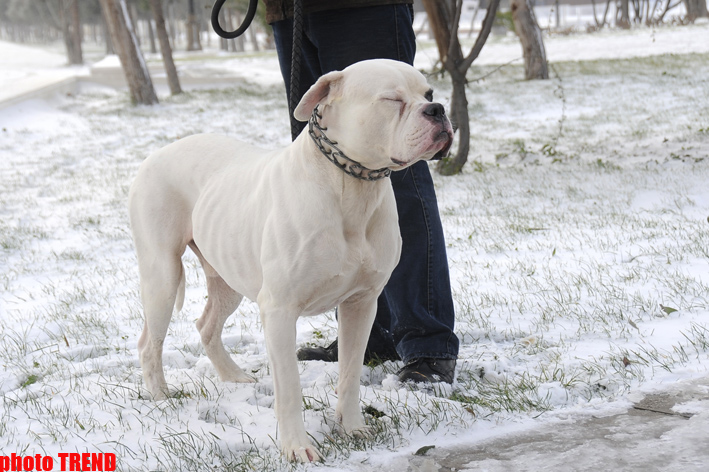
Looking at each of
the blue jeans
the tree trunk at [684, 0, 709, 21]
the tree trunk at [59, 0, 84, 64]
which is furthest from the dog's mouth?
the tree trunk at [684, 0, 709, 21]

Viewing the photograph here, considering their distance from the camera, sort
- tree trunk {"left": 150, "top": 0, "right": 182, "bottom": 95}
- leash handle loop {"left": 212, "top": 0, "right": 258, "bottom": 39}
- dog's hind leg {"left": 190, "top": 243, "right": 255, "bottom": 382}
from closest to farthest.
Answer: leash handle loop {"left": 212, "top": 0, "right": 258, "bottom": 39} < dog's hind leg {"left": 190, "top": 243, "right": 255, "bottom": 382} < tree trunk {"left": 150, "top": 0, "right": 182, "bottom": 95}

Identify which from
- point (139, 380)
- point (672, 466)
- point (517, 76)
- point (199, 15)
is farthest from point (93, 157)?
point (199, 15)

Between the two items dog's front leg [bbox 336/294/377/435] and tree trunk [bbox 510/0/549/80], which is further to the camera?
tree trunk [bbox 510/0/549/80]

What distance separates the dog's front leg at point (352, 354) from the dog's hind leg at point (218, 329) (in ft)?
2.67

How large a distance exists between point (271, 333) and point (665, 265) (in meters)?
3.19

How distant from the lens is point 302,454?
8.21 ft


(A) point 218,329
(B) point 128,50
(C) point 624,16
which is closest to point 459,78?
(A) point 218,329

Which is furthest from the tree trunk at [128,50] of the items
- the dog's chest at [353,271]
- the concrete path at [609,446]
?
the concrete path at [609,446]

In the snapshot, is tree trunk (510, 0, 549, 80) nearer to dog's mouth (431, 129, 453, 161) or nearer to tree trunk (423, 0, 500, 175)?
tree trunk (423, 0, 500, 175)

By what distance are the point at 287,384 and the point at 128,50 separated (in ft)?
53.2

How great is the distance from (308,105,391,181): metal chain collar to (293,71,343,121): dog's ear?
0.08 metres

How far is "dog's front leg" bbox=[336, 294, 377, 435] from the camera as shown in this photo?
2.73m

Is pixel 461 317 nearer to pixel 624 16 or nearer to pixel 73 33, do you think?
pixel 73 33

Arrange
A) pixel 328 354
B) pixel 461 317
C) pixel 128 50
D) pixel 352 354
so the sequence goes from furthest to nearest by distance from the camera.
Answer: pixel 128 50 → pixel 461 317 → pixel 328 354 → pixel 352 354
